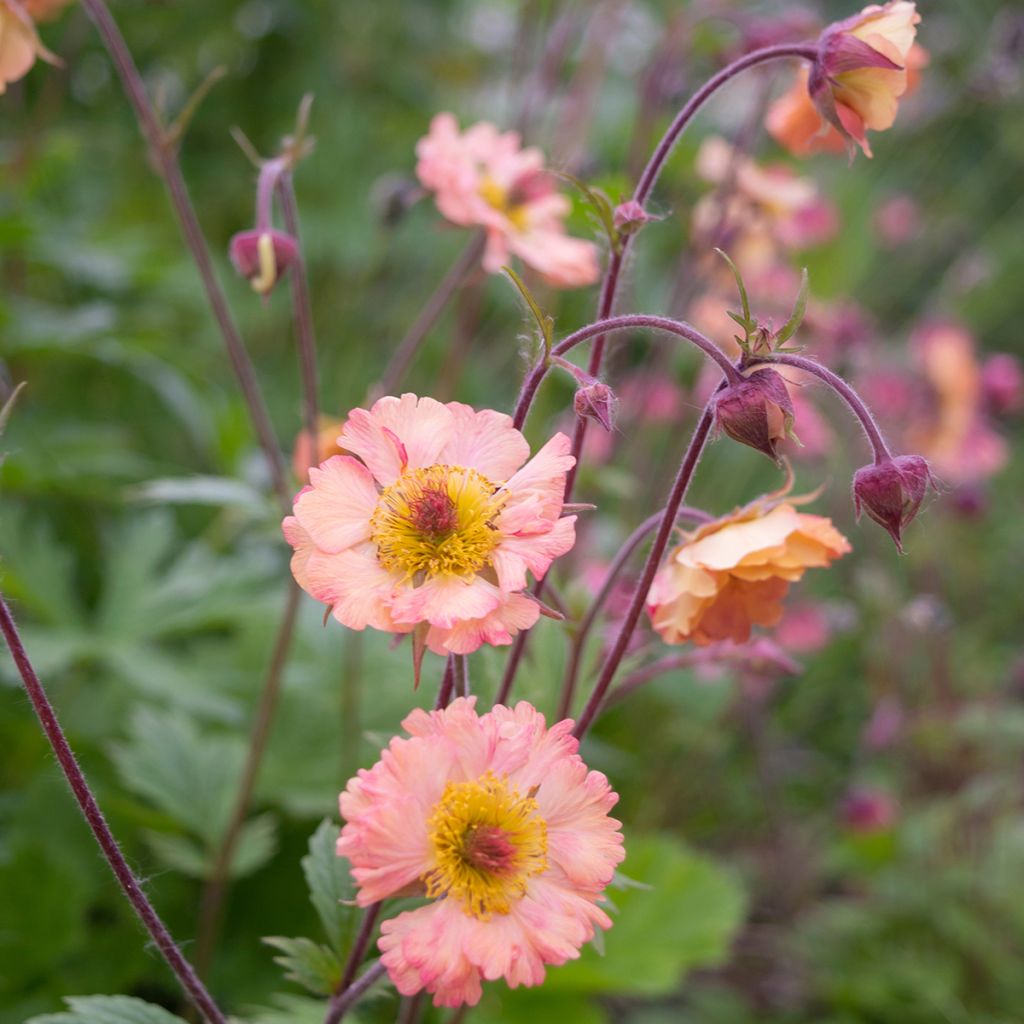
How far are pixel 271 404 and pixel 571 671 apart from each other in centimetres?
157

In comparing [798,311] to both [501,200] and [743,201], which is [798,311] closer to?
[501,200]

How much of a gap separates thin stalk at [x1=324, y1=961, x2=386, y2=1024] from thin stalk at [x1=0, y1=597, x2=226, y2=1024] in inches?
3.2

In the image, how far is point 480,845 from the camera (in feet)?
2.28

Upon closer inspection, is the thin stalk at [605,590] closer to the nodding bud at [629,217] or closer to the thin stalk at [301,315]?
the nodding bud at [629,217]

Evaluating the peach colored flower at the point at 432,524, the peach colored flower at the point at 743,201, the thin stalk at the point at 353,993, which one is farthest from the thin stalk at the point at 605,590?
the peach colored flower at the point at 743,201

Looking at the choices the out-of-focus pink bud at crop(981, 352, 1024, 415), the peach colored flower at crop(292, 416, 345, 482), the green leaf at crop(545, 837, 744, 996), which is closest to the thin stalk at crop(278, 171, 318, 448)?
the peach colored flower at crop(292, 416, 345, 482)

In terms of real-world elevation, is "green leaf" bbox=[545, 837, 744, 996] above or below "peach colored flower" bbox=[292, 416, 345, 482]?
below

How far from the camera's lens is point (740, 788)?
2260mm

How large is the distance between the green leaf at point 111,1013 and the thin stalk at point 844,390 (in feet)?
2.04

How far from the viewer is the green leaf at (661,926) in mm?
1416

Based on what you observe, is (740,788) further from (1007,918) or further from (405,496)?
(405,496)

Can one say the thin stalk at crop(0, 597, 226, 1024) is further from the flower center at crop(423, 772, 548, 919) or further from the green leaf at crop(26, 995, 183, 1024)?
the flower center at crop(423, 772, 548, 919)

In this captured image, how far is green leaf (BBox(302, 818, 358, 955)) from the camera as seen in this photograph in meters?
0.84

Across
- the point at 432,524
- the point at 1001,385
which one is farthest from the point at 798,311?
the point at 1001,385
